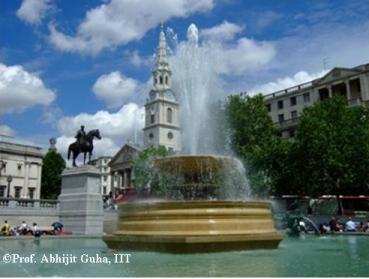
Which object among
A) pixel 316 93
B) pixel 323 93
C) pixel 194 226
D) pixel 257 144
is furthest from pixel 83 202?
pixel 323 93

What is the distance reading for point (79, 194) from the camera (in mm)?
28484

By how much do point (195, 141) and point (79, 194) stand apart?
31.9ft

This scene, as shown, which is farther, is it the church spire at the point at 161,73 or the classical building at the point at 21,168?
the church spire at the point at 161,73

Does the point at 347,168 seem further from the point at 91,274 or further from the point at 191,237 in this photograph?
the point at 91,274

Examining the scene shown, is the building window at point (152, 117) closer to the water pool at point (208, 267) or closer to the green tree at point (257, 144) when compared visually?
the green tree at point (257, 144)

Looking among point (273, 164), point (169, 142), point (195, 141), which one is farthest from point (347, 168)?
point (169, 142)

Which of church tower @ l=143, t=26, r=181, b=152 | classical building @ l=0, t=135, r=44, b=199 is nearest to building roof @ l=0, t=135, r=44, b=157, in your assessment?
classical building @ l=0, t=135, r=44, b=199

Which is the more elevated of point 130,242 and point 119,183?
point 119,183

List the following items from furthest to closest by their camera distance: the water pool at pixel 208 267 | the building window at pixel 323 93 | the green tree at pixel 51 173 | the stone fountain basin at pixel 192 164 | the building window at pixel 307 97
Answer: the green tree at pixel 51 173, the building window at pixel 307 97, the building window at pixel 323 93, the stone fountain basin at pixel 192 164, the water pool at pixel 208 267

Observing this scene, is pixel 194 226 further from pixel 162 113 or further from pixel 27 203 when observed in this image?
pixel 162 113

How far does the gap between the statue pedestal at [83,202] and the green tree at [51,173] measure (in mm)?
45866

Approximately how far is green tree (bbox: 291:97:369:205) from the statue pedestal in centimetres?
2148

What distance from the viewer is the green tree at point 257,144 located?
45.8 m

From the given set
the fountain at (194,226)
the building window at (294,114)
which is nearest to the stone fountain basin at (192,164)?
the fountain at (194,226)
